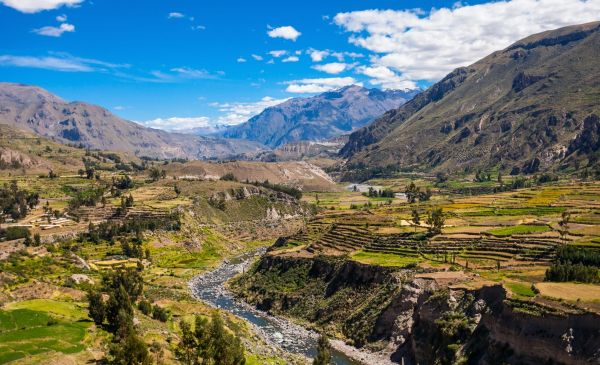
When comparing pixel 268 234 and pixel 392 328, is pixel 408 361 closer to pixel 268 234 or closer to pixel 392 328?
pixel 392 328

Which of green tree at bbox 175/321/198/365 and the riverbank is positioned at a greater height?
green tree at bbox 175/321/198/365

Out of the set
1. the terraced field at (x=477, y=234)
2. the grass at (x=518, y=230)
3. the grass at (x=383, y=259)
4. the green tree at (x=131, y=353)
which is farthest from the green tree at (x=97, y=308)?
the grass at (x=518, y=230)

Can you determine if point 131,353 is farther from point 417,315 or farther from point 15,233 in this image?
point 15,233

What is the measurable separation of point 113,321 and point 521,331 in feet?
152

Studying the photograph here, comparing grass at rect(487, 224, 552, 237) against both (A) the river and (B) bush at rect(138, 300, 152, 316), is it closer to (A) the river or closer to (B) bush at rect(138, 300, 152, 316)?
(A) the river

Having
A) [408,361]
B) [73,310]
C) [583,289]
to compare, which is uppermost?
[583,289]

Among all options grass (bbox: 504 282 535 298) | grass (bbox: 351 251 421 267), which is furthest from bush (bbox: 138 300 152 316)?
grass (bbox: 504 282 535 298)

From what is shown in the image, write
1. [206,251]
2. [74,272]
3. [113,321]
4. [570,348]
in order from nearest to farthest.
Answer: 1. [570,348]
2. [113,321]
3. [74,272]
4. [206,251]

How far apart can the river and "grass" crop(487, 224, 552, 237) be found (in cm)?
3976

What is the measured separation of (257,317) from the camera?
97.0 meters

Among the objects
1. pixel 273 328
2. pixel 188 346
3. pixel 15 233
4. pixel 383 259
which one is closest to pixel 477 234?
pixel 383 259

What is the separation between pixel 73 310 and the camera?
2655 inches

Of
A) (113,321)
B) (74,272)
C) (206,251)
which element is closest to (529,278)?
(113,321)

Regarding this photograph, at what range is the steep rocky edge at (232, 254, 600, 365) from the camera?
168 ft
